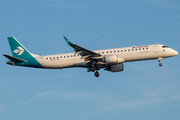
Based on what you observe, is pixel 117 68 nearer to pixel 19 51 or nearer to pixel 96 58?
pixel 96 58

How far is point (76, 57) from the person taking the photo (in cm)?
5716

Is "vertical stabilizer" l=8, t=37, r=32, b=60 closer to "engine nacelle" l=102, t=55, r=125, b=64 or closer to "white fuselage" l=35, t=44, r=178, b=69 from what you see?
"white fuselage" l=35, t=44, r=178, b=69

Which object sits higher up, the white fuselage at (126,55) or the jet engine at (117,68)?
the white fuselage at (126,55)

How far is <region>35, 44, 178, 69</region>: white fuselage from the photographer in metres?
55.5

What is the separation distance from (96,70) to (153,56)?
10.3 metres

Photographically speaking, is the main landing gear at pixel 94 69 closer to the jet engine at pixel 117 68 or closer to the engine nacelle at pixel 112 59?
the jet engine at pixel 117 68

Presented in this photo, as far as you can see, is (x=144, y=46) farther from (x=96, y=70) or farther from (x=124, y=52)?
(x=96, y=70)

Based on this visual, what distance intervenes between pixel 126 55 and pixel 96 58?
200 inches

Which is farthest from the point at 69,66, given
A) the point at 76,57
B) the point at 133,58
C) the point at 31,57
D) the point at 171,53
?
the point at 171,53

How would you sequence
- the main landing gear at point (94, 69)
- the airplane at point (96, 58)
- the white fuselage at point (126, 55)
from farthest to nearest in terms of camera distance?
1. the main landing gear at point (94, 69)
2. the white fuselage at point (126, 55)
3. the airplane at point (96, 58)

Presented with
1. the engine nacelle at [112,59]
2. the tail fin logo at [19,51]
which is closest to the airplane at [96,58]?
the engine nacelle at [112,59]

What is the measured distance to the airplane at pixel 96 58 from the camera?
180 ft

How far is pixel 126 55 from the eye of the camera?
55469 mm

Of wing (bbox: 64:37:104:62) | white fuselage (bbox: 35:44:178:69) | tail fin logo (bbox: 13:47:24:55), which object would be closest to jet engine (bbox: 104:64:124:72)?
white fuselage (bbox: 35:44:178:69)
